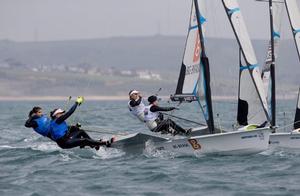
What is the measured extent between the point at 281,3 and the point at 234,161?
291 inches

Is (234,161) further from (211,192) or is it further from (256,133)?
(211,192)

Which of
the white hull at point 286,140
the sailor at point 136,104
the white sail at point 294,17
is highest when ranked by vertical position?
A: the white sail at point 294,17

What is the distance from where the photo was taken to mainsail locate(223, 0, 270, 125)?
2019cm

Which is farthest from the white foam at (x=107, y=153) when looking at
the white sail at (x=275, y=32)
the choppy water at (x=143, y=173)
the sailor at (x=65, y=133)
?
the white sail at (x=275, y=32)

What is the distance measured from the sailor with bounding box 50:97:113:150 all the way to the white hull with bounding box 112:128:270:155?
117 centimetres

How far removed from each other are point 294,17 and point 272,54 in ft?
4.33

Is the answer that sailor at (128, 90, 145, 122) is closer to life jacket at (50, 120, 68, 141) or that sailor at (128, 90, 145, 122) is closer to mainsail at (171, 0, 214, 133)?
mainsail at (171, 0, 214, 133)

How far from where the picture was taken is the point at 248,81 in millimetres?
21406

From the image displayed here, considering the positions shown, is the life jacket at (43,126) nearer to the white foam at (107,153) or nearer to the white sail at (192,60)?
the white foam at (107,153)

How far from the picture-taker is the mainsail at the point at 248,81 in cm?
2019

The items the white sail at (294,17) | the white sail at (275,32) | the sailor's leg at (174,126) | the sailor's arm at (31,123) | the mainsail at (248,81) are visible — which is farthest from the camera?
the white sail at (275,32)

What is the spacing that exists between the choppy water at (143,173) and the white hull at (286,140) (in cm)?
17

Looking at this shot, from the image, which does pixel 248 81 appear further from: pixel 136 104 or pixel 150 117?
pixel 136 104

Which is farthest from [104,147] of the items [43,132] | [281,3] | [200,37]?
[281,3]
